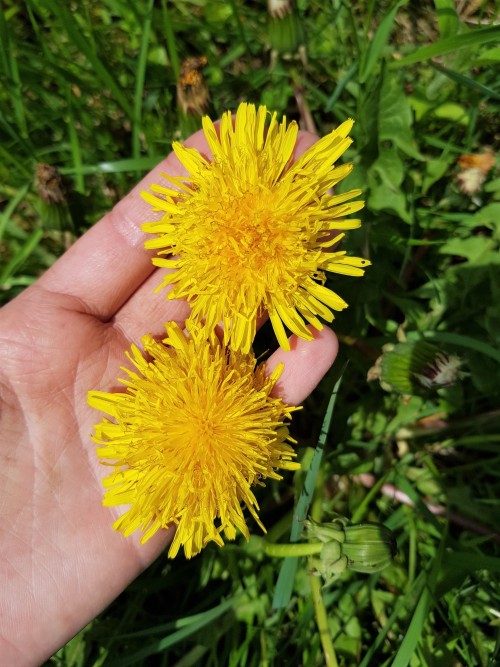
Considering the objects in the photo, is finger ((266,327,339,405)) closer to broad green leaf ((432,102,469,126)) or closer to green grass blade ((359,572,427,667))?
green grass blade ((359,572,427,667))

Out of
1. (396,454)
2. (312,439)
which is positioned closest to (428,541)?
(396,454)

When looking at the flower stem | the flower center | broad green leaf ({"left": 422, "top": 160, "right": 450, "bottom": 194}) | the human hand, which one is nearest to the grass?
broad green leaf ({"left": 422, "top": 160, "right": 450, "bottom": 194})

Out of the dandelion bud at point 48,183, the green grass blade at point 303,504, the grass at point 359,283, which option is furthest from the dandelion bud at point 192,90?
the green grass blade at point 303,504

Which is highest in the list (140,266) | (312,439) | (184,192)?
(184,192)

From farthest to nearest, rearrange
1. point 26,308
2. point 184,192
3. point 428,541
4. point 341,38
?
point 341,38 < point 428,541 < point 26,308 < point 184,192

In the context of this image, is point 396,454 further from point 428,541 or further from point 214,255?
point 214,255

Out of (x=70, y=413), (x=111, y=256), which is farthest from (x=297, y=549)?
(x=111, y=256)
